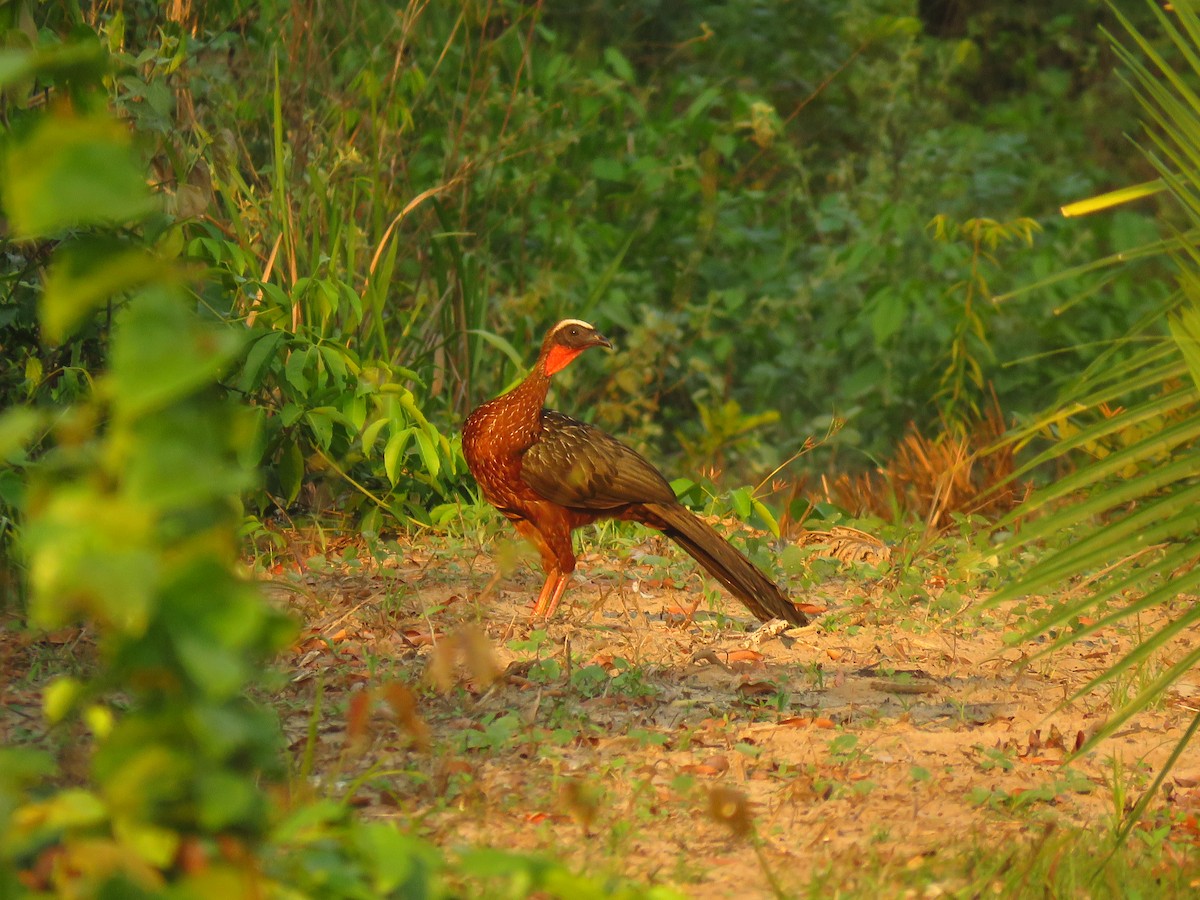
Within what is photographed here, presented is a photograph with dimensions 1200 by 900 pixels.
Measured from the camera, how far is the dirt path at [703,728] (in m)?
2.83

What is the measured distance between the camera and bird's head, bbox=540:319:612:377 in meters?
4.90

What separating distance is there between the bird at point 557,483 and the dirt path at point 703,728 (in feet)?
0.69

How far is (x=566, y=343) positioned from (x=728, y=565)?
0.98 meters

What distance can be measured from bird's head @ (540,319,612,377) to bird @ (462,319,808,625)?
0.08 meters

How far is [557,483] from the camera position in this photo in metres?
A: 4.62

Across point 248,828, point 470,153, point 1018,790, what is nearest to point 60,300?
point 248,828

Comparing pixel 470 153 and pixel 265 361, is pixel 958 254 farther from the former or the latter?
pixel 265 361

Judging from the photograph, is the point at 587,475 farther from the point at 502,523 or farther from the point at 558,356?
the point at 502,523

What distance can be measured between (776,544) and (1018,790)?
2412 millimetres

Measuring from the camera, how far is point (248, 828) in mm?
1591

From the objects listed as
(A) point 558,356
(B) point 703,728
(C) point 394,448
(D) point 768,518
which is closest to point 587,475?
(A) point 558,356

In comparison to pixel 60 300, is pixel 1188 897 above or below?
below

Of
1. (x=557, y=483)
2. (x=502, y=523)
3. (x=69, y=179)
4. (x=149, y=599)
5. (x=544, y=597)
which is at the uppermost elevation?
(x=69, y=179)

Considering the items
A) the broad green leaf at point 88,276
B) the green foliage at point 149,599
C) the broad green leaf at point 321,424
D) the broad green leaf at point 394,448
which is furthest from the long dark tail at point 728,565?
the broad green leaf at point 88,276
